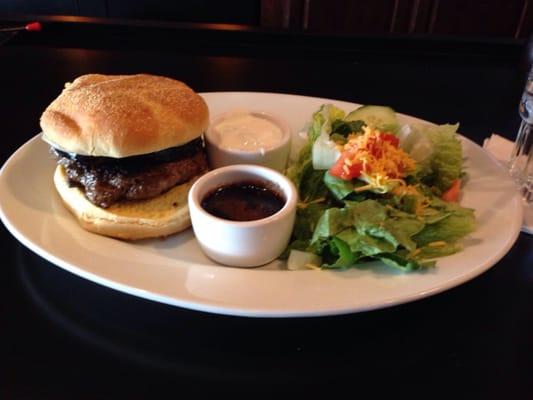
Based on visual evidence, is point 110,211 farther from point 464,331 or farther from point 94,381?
point 464,331

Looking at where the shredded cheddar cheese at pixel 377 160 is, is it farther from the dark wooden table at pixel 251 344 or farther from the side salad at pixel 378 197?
the dark wooden table at pixel 251 344

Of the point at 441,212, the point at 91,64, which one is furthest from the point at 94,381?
the point at 91,64

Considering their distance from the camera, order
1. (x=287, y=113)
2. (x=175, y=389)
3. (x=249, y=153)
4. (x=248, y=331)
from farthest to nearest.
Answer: (x=287, y=113) < (x=249, y=153) < (x=248, y=331) < (x=175, y=389)

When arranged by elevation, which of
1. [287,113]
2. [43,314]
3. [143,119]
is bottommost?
[43,314]

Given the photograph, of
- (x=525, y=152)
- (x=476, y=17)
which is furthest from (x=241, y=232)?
(x=476, y=17)

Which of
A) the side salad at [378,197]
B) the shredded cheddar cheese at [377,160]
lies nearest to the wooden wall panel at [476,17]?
the side salad at [378,197]

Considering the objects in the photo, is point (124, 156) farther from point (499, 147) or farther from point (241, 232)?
point (499, 147)
